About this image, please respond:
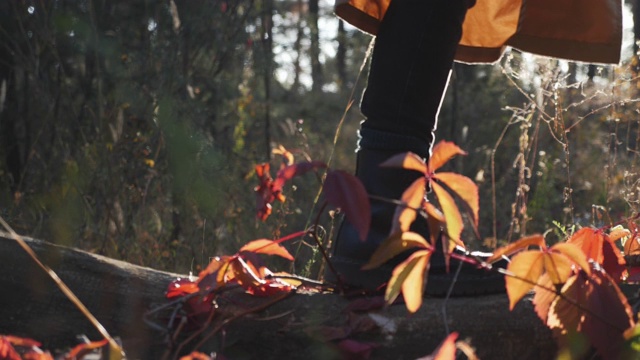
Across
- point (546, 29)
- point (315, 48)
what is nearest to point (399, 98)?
point (546, 29)

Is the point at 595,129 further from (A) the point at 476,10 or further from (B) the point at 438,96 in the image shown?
(B) the point at 438,96

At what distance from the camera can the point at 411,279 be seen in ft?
4.00

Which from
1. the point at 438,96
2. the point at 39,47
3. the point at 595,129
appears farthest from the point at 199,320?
the point at 595,129

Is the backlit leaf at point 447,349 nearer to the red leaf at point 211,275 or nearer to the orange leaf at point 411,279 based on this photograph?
the orange leaf at point 411,279

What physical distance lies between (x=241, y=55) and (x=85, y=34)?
63.2 inches

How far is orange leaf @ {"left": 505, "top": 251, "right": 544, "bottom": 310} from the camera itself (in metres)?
1.22

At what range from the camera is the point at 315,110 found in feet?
43.9

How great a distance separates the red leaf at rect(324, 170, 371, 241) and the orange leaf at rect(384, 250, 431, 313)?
0.25 ft

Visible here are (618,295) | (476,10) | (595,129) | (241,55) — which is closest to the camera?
(618,295)

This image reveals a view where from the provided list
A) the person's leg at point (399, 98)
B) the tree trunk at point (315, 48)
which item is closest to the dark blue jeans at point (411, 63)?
the person's leg at point (399, 98)

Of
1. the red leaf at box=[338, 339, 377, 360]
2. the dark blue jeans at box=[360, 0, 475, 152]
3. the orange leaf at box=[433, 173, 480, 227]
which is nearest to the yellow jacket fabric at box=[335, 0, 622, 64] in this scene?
the dark blue jeans at box=[360, 0, 475, 152]

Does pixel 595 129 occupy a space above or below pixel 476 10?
below

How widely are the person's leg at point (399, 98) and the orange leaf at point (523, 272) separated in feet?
1.65

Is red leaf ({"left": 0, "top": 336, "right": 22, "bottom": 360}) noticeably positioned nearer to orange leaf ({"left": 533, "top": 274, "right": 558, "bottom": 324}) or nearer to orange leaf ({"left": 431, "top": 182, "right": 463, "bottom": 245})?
orange leaf ({"left": 431, "top": 182, "right": 463, "bottom": 245})
